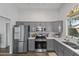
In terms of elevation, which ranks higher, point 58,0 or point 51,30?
point 58,0

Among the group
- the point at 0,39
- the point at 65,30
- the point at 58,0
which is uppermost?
the point at 58,0

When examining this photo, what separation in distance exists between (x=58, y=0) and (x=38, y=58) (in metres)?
0.85

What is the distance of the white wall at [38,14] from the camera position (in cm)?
251

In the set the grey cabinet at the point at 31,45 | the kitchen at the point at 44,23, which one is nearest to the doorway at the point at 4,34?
the kitchen at the point at 44,23

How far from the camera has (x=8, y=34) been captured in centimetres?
269

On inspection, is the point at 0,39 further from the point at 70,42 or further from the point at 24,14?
the point at 70,42

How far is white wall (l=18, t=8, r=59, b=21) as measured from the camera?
2514 mm

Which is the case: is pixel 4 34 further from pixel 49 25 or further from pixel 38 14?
pixel 49 25

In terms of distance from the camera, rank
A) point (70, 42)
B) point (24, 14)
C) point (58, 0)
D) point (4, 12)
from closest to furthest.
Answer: point (58, 0), point (4, 12), point (24, 14), point (70, 42)

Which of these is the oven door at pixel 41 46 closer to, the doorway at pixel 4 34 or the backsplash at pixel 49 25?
the backsplash at pixel 49 25

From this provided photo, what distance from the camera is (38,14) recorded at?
8.61 ft

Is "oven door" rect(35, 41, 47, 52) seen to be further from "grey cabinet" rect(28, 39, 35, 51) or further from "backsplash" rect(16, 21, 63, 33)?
"backsplash" rect(16, 21, 63, 33)

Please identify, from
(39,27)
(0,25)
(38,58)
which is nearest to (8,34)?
(0,25)

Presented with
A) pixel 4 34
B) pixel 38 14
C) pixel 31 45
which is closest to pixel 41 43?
pixel 31 45
